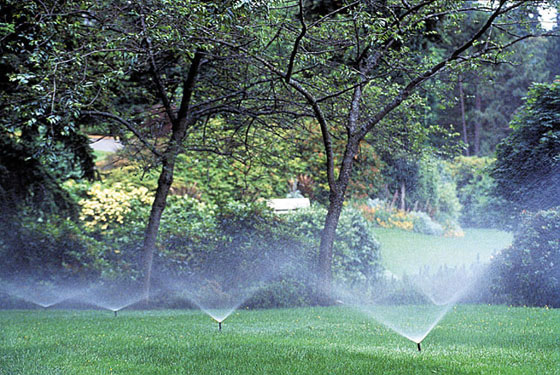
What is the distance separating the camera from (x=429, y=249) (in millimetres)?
17422

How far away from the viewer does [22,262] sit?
10.3 m

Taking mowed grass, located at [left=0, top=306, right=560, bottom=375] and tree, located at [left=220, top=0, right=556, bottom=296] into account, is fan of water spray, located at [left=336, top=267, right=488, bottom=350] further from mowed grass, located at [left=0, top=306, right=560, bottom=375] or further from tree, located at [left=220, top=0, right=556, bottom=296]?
tree, located at [left=220, top=0, right=556, bottom=296]

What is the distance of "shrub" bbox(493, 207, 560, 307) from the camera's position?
920 centimetres

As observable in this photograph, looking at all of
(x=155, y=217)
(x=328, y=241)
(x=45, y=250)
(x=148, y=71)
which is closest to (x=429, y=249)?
(x=328, y=241)

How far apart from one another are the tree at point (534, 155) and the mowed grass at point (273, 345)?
171 inches

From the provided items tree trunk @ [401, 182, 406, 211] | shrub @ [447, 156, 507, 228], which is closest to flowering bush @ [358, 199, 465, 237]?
tree trunk @ [401, 182, 406, 211]

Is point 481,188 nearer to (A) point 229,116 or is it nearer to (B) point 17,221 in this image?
(A) point 229,116

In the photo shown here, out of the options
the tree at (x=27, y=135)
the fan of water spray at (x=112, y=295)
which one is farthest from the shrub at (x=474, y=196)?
the tree at (x=27, y=135)

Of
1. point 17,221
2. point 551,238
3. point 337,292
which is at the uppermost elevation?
point 17,221

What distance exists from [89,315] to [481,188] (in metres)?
18.1

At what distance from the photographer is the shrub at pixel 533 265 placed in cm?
920

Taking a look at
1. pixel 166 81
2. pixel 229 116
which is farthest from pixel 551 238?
pixel 166 81

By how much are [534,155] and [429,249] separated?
642 centimetres

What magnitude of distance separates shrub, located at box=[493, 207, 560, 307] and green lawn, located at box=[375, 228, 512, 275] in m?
4.88
